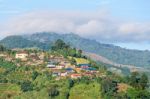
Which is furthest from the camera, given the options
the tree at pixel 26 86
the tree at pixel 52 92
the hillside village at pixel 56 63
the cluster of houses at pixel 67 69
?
the hillside village at pixel 56 63

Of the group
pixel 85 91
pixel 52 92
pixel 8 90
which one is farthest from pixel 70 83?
pixel 8 90

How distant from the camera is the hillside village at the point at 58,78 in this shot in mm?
123688

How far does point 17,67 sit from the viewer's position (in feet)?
486

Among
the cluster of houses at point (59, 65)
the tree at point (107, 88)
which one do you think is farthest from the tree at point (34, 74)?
the tree at point (107, 88)

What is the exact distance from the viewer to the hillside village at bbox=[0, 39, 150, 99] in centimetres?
12369

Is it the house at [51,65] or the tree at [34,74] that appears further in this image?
the house at [51,65]

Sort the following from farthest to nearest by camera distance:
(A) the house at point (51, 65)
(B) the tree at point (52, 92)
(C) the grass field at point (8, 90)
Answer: (A) the house at point (51, 65), (C) the grass field at point (8, 90), (B) the tree at point (52, 92)

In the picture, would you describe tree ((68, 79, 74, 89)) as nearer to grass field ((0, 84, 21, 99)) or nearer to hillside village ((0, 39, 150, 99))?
hillside village ((0, 39, 150, 99))

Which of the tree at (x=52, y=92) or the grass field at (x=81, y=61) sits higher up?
the grass field at (x=81, y=61)

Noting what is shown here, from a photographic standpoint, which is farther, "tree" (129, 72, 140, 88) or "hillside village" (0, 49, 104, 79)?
"hillside village" (0, 49, 104, 79)

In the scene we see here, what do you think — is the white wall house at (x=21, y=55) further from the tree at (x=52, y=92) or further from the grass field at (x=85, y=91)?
the tree at (x=52, y=92)

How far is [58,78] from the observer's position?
136375mm

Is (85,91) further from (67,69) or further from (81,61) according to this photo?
(81,61)

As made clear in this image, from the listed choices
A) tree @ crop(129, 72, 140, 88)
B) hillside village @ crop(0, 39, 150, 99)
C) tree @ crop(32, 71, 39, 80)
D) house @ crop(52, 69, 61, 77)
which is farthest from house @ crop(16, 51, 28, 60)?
tree @ crop(129, 72, 140, 88)
